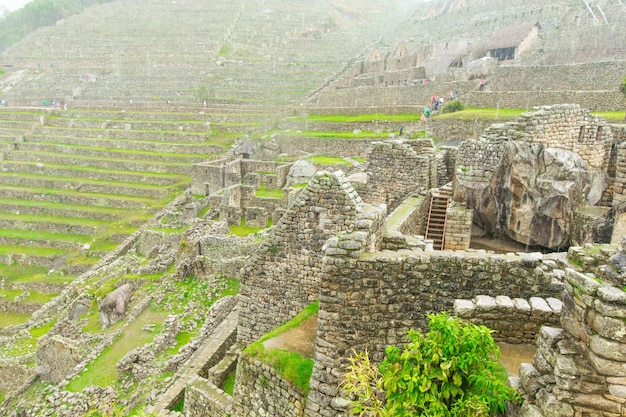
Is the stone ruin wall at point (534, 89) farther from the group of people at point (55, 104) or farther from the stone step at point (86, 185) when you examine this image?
the group of people at point (55, 104)

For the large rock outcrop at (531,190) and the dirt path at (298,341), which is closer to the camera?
the dirt path at (298,341)

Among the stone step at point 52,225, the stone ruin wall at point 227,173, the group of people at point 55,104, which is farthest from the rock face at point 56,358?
the group of people at point 55,104

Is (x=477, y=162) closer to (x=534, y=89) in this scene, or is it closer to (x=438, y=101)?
(x=534, y=89)

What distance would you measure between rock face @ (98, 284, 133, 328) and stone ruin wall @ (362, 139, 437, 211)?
504 inches

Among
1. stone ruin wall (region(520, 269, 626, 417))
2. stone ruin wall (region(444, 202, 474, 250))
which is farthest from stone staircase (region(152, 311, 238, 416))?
stone ruin wall (region(520, 269, 626, 417))

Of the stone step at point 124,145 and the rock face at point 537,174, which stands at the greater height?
the rock face at point 537,174

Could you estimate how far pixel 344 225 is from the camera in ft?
22.3

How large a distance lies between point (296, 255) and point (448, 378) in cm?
404

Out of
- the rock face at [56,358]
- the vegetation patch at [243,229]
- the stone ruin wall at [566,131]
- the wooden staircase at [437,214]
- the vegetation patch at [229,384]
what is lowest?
the rock face at [56,358]

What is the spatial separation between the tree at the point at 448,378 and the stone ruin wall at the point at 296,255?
3.23 meters

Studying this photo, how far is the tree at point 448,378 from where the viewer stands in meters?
3.36

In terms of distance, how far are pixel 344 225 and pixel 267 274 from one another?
Answer: 5.65ft

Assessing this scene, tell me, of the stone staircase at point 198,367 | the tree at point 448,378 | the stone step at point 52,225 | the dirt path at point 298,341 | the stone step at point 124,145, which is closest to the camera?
the tree at point 448,378

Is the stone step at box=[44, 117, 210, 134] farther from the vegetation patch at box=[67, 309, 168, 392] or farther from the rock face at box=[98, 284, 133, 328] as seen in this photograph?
the vegetation patch at box=[67, 309, 168, 392]
